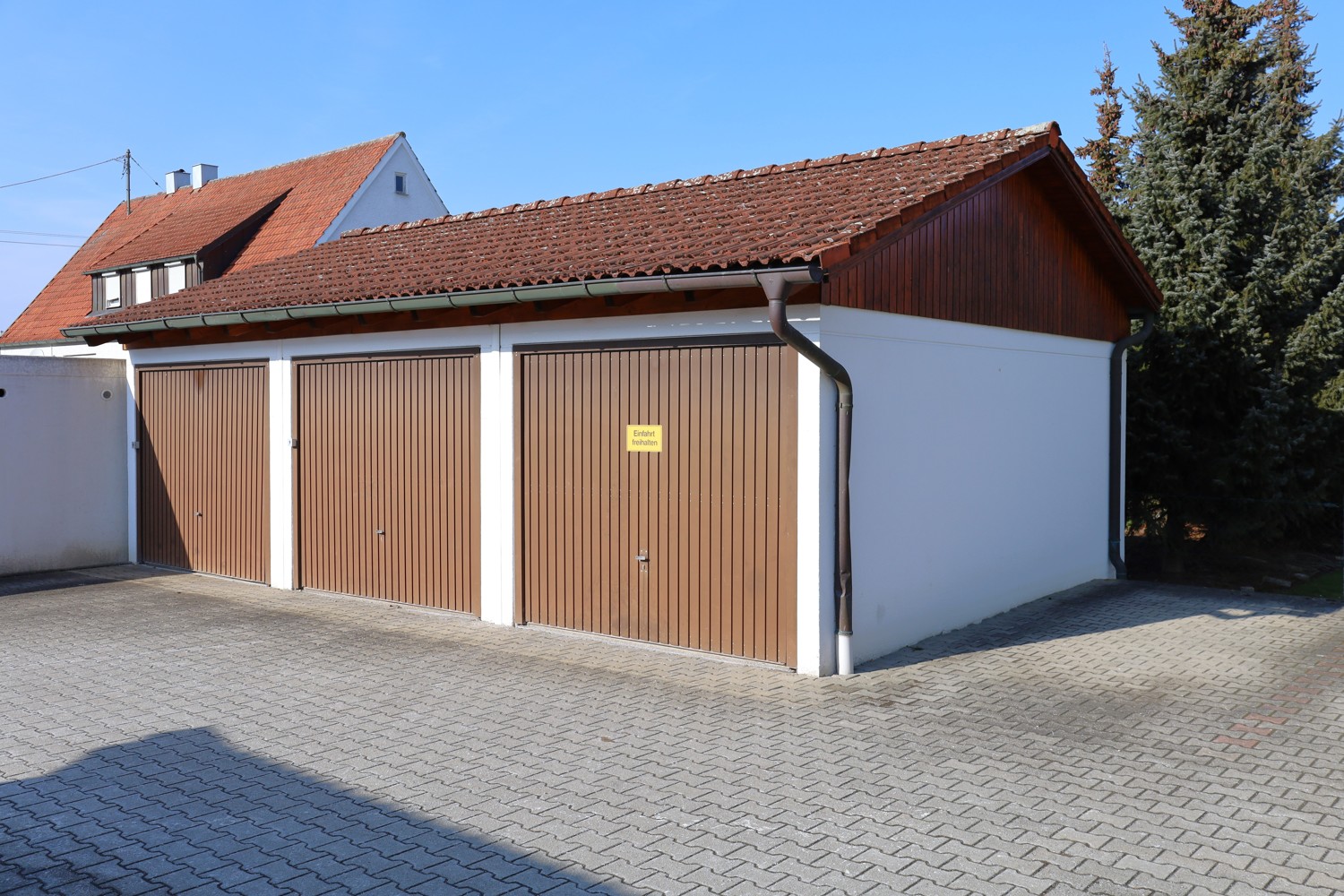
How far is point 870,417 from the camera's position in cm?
866

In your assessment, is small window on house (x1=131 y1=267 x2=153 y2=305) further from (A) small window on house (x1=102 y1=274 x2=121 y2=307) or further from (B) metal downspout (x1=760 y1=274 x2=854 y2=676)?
(B) metal downspout (x1=760 y1=274 x2=854 y2=676)

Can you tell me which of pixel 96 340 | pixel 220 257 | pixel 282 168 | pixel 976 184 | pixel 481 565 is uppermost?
pixel 282 168

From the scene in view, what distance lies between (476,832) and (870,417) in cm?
483

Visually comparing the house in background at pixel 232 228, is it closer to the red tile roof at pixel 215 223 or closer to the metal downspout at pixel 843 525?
the red tile roof at pixel 215 223

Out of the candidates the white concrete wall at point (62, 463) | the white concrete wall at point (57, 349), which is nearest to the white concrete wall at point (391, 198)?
the white concrete wall at point (57, 349)

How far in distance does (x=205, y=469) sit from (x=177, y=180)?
1928cm

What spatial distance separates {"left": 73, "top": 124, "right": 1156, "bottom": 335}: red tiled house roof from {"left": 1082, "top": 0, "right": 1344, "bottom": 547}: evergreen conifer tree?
540cm

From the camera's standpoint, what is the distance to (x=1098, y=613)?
10.9 meters

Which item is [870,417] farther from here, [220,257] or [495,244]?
[220,257]

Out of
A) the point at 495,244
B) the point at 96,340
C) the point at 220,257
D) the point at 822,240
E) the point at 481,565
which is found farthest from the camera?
the point at 220,257

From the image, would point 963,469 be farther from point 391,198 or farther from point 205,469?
point 391,198

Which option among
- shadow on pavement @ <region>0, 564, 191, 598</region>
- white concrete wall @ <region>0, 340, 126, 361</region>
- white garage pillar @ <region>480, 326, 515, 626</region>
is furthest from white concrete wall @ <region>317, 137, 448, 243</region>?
white garage pillar @ <region>480, 326, 515, 626</region>

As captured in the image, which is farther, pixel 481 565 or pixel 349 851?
pixel 481 565

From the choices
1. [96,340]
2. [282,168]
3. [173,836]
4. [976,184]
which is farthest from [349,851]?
[282,168]
